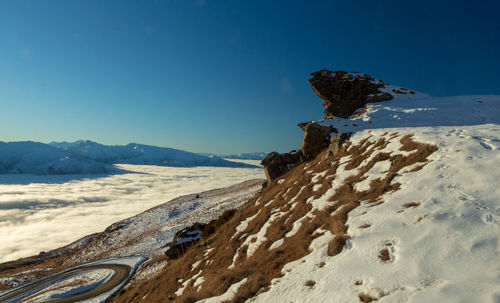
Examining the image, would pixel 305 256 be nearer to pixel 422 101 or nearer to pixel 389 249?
pixel 389 249

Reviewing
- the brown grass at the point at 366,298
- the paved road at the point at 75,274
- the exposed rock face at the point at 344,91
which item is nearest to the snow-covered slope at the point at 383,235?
the brown grass at the point at 366,298

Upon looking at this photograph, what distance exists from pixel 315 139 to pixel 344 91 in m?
16.4

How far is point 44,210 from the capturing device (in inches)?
7362

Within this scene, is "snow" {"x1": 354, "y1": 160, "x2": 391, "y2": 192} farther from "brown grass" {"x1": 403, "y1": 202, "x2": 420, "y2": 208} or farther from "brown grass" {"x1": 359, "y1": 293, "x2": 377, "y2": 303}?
"brown grass" {"x1": 359, "y1": 293, "x2": 377, "y2": 303}

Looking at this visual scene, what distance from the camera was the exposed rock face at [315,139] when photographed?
2542 centimetres

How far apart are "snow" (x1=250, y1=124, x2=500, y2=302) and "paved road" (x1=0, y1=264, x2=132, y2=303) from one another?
37425mm

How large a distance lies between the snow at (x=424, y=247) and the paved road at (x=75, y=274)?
3743cm

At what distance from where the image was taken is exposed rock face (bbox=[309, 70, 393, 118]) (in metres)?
34.6

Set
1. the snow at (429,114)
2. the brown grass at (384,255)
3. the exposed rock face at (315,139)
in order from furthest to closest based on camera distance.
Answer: the exposed rock face at (315,139) → the snow at (429,114) → the brown grass at (384,255)

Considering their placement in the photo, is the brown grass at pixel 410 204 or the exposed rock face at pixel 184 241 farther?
the exposed rock face at pixel 184 241

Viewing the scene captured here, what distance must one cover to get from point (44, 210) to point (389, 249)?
256 metres

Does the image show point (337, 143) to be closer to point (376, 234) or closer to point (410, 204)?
point (410, 204)

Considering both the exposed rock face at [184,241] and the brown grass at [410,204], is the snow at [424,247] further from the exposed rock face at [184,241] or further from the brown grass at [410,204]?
the exposed rock face at [184,241]

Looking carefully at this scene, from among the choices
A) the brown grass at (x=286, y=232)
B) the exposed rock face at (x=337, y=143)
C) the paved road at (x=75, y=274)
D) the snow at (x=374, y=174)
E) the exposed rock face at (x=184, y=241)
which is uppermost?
the exposed rock face at (x=337, y=143)
